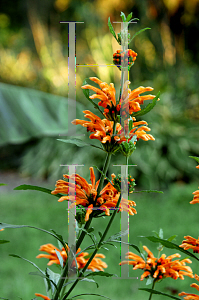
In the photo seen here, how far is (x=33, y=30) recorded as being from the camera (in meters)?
4.43

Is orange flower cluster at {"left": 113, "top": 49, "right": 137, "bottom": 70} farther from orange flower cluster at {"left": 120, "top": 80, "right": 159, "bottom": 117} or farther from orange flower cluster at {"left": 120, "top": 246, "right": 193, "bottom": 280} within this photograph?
orange flower cluster at {"left": 120, "top": 246, "right": 193, "bottom": 280}

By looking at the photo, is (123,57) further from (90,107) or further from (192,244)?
(90,107)

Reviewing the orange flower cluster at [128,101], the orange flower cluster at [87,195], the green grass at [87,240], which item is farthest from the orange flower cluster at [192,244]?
the green grass at [87,240]

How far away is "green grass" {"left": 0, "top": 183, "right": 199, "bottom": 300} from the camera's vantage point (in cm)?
125

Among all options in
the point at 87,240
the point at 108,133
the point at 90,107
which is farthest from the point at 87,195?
the point at 90,107

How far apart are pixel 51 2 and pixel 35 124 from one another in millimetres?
3900

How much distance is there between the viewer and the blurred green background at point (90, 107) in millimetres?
1840

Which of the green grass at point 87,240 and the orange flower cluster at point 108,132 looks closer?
the orange flower cluster at point 108,132

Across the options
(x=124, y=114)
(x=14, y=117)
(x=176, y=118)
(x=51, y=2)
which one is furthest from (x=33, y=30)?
(x=124, y=114)

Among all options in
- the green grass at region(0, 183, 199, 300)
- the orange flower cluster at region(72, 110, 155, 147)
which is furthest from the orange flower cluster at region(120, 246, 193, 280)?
the green grass at region(0, 183, 199, 300)

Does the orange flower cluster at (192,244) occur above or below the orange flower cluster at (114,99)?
below

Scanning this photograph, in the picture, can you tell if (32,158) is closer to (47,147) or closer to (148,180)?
(47,147)

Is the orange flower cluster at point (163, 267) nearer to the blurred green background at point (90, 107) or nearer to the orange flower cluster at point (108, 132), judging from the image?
the orange flower cluster at point (108, 132)

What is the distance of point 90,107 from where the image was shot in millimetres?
2455
